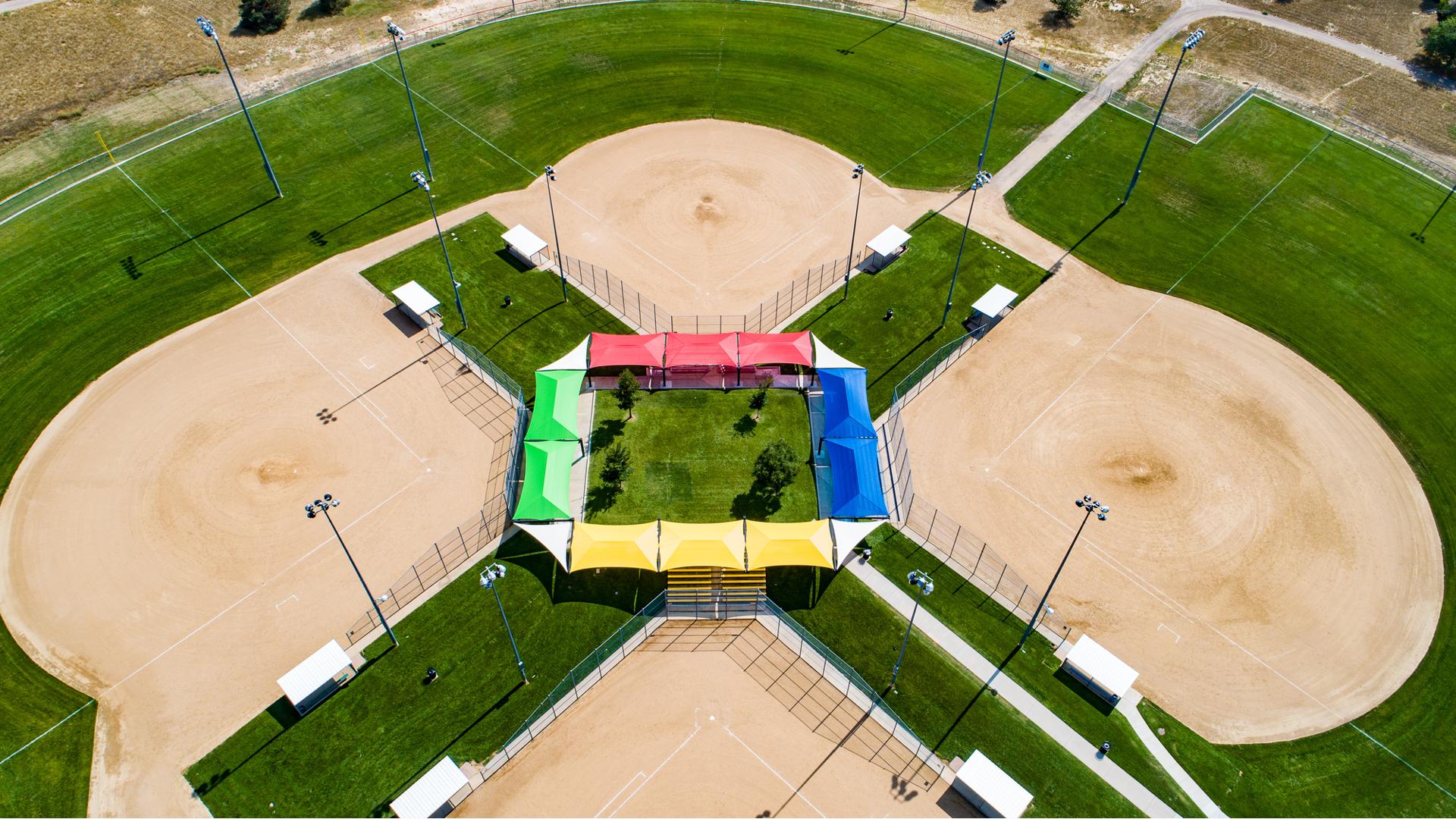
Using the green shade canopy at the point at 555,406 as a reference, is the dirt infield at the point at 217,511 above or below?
below

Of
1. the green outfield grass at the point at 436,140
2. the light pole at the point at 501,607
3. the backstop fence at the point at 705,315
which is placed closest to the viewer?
the light pole at the point at 501,607

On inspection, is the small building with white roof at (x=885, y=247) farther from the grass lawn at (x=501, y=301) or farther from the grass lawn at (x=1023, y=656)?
the grass lawn at (x=1023, y=656)

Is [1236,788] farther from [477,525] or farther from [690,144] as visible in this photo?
[690,144]

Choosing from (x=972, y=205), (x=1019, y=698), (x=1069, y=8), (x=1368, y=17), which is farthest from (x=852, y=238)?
(x=1368, y=17)

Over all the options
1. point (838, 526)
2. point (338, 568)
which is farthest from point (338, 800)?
point (838, 526)

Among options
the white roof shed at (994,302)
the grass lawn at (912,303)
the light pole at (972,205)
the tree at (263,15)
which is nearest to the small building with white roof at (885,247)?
the grass lawn at (912,303)

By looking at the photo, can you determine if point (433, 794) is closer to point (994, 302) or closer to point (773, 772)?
point (773, 772)

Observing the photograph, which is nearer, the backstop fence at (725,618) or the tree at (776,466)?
the backstop fence at (725,618)
